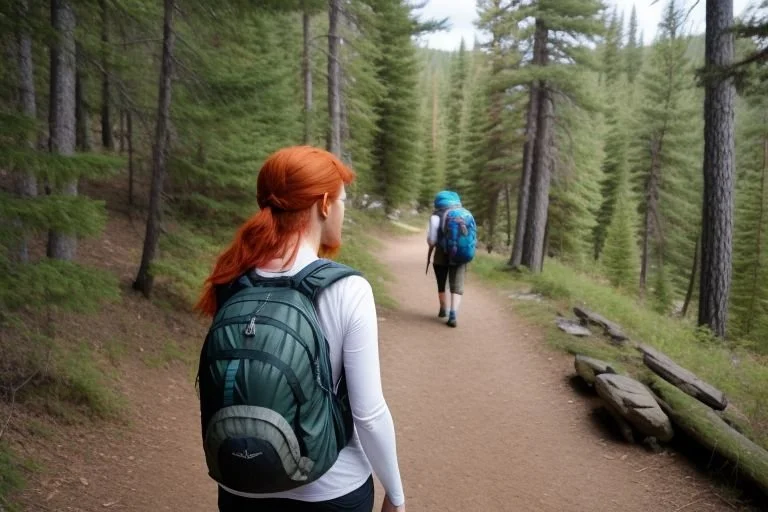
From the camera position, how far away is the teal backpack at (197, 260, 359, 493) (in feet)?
4.91

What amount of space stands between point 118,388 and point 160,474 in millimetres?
1530

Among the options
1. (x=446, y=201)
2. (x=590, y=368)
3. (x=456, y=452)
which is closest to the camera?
(x=456, y=452)

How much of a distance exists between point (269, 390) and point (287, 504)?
19.7 inches

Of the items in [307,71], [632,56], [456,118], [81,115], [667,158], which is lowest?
[81,115]

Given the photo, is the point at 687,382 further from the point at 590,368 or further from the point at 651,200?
the point at 651,200

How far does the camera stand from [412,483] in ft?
15.6

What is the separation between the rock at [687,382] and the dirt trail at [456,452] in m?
1.13

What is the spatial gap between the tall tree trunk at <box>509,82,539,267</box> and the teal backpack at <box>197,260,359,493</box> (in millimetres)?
14699

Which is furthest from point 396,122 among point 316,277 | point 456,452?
point 316,277

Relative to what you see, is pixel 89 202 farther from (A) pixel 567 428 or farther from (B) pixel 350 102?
(B) pixel 350 102

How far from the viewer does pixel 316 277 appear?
65.3 inches

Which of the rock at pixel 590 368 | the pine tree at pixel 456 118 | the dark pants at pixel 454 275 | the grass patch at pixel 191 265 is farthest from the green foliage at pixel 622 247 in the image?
the rock at pixel 590 368

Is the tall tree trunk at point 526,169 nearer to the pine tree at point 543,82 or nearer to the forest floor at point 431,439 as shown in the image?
the pine tree at point 543,82

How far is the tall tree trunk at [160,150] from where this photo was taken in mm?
6840
